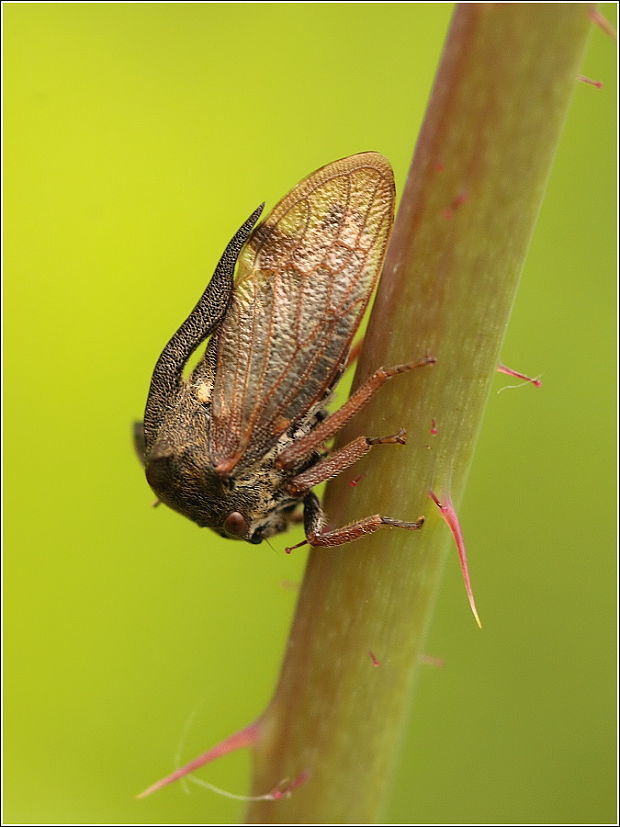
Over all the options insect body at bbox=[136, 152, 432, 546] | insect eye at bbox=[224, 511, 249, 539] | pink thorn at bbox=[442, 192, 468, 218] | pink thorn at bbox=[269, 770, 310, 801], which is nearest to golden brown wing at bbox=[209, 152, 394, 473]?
insect body at bbox=[136, 152, 432, 546]

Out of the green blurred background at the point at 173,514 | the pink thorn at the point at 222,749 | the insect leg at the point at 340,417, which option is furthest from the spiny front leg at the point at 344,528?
the green blurred background at the point at 173,514

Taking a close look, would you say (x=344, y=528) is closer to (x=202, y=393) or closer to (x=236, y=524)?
(x=236, y=524)

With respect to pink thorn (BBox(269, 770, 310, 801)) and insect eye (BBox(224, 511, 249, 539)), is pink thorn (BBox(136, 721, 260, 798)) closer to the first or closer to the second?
pink thorn (BBox(269, 770, 310, 801))

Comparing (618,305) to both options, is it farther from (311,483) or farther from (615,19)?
(311,483)

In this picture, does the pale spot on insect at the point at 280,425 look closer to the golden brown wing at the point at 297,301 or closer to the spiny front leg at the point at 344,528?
the golden brown wing at the point at 297,301

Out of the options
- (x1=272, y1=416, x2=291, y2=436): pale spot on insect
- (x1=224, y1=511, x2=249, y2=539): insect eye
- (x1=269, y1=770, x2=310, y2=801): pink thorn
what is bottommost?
(x1=269, y1=770, x2=310, y2=801): pink thorn

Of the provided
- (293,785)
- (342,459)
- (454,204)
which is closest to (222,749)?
(293,785)

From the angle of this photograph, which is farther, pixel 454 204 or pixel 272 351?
pixel 272 351
